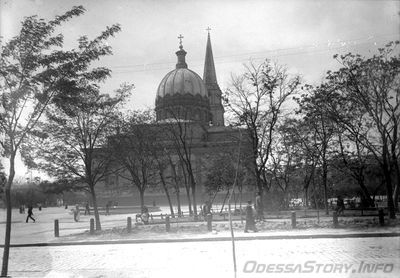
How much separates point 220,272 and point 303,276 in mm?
1856

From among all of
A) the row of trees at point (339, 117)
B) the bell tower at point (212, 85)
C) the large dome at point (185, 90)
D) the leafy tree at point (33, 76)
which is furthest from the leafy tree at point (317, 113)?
the bell tower at point (212, 85)

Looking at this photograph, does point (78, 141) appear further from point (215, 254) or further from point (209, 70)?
point (209, 70)

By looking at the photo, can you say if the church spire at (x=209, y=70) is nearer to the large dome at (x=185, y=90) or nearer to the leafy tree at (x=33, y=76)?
the large dome at (x=185, y=90)

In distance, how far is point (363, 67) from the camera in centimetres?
1994

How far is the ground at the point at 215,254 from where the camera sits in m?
9.86

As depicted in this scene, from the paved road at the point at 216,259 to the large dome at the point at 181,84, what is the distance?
155ft

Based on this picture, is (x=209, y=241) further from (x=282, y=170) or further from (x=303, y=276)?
(x=282, y=170)

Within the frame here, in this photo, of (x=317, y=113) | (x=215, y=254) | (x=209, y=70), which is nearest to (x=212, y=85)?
(x=209, y=70)

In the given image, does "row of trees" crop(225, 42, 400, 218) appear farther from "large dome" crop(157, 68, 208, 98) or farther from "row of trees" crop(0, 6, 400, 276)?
"large dome" crop(157, 68, 208, 98)

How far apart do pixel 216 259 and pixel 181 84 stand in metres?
51.8

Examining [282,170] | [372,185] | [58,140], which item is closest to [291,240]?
[58,140]

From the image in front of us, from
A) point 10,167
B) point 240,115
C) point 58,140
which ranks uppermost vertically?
point 240,115

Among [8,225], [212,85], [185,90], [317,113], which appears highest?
[212,85]

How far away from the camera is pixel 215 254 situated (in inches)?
479
